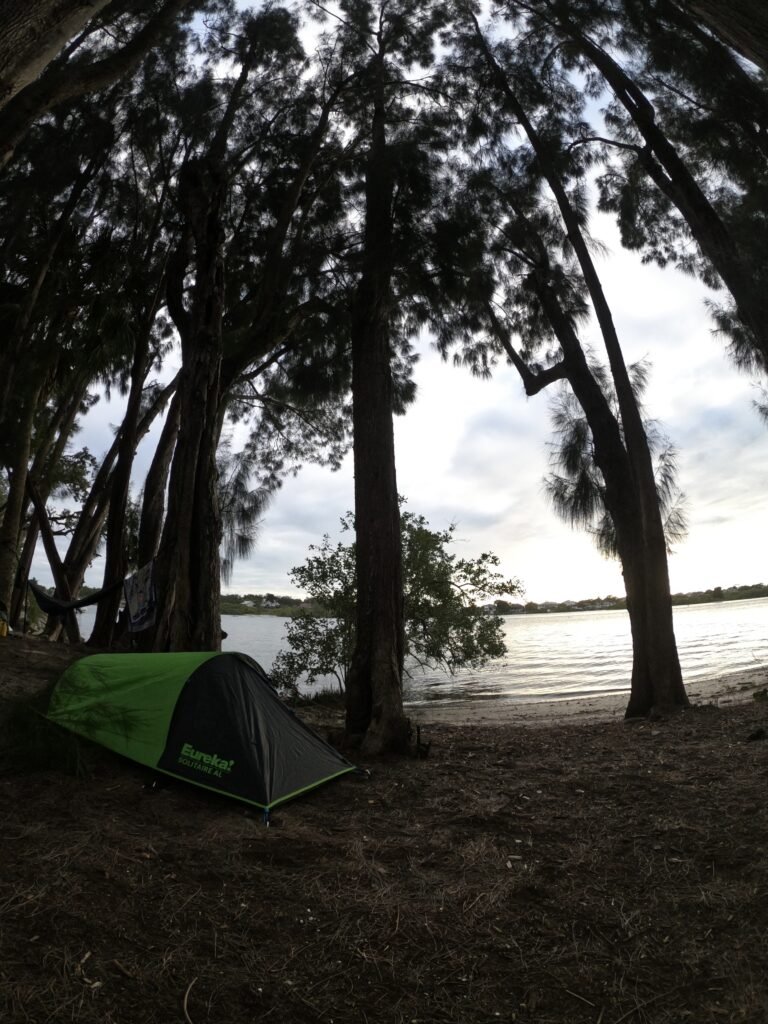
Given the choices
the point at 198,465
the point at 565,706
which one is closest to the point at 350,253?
the point at 198,465

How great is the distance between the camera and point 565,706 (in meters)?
12.4

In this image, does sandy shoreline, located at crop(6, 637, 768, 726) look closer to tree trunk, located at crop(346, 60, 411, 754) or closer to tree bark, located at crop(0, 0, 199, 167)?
tree trunk, located at crop(346, 60, 411, 754)

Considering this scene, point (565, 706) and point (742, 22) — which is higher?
point (742, 22)

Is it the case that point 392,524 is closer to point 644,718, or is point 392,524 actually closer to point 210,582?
point 210,582

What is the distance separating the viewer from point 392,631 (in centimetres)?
648

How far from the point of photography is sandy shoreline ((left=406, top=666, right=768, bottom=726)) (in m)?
10.1

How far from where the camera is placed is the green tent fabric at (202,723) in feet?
14.4

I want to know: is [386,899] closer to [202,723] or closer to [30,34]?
[202,723]

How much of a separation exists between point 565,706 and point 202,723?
9.29 m

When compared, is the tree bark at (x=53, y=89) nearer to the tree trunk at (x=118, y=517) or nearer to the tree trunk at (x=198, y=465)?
the tree trunk at (x=198, y=465)

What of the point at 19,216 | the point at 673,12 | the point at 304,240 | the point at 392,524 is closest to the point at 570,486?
the point at 392,524

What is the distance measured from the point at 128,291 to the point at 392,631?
7614mm

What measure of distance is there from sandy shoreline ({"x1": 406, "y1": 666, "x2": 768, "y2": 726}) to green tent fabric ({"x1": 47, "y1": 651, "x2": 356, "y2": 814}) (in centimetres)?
517

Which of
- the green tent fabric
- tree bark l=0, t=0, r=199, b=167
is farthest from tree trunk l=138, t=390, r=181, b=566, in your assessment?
tree bark l=0, t=0, r=199, b=167
